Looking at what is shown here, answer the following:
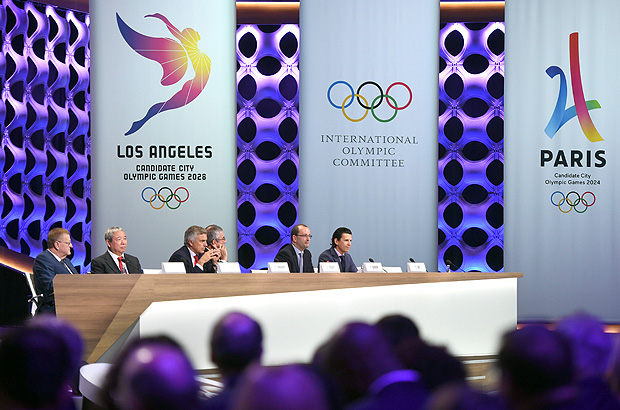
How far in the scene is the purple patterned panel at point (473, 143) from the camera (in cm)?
825

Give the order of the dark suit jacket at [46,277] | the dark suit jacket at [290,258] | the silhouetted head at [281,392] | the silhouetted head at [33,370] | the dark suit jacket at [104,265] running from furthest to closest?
the dark suit jacket at [290,258] < the dark suit jacket at [104,265] < the dark suit jacket at [46,277] < the silhouetted head at [33,370] < the silhouetted head at [281,392]

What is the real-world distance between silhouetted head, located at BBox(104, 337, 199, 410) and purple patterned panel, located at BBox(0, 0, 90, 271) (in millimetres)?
6876

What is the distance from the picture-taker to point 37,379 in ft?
4.45

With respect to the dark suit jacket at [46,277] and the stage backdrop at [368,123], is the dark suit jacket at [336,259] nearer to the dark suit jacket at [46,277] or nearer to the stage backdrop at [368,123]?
the stage backdrop at [368,123]

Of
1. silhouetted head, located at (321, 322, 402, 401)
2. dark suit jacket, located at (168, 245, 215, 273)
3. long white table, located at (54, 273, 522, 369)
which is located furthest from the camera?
dark suit jacket, located at (168, 245, 215, 273)

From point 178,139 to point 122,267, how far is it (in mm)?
2474

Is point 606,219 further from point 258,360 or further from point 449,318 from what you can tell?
point 258,360

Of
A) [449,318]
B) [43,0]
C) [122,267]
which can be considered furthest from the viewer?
[43,0]

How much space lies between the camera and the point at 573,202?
8.23 meters

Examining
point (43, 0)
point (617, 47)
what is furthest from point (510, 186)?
point (43, 0)

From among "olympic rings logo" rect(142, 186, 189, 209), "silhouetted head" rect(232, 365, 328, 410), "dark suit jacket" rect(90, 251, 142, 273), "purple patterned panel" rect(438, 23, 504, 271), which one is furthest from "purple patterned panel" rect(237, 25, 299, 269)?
"silhouetted head" rect(232, 365, 328, 410)

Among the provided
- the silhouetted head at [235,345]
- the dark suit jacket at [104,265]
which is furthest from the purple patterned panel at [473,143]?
the silhouetted head at [235,345]

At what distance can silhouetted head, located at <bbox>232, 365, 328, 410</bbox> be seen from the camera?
1.01 metres

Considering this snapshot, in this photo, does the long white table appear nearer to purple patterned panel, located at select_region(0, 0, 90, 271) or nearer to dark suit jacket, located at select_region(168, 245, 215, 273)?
dark suit jacket, located at select_region(168, 245, 215, 273)
